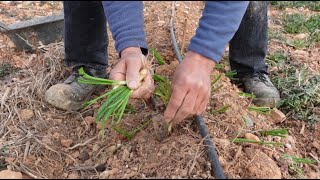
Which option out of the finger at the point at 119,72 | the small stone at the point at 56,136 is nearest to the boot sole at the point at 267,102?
the finger at the point at 119,72

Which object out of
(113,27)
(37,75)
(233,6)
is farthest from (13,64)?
(233,6)

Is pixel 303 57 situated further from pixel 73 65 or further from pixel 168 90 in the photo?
pixel 73 65

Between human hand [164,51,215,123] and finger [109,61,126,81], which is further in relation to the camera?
finger [109,61,126,81]

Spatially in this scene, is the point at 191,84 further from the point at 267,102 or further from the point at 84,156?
the point at 267,102

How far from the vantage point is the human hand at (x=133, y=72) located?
4.77ft

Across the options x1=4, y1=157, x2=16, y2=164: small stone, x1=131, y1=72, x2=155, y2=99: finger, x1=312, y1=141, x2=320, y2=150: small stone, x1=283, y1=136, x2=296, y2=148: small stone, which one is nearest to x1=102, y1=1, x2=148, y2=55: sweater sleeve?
x1=131, y1=72, x2=155, y2=99: finger

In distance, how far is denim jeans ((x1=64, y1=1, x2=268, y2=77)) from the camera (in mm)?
1896

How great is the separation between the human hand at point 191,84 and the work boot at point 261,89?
0.72 meters

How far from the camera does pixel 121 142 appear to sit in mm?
1647

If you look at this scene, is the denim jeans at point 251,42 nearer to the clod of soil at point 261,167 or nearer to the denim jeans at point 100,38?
the denim jeans at point 100,38

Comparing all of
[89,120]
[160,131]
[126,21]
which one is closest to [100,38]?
Answer: [89,120]

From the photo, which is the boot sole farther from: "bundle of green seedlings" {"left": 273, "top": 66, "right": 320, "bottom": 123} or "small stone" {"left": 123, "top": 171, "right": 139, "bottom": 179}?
"small stone" {"left": 123, "top": 171, "right": 139, "bottom": 179}

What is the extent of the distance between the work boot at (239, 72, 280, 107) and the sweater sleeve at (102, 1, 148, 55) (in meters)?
0.76

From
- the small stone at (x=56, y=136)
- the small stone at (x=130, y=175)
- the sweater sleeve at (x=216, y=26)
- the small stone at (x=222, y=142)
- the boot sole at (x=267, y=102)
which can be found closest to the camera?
the sweater sleeve at (x=216, y=26)
